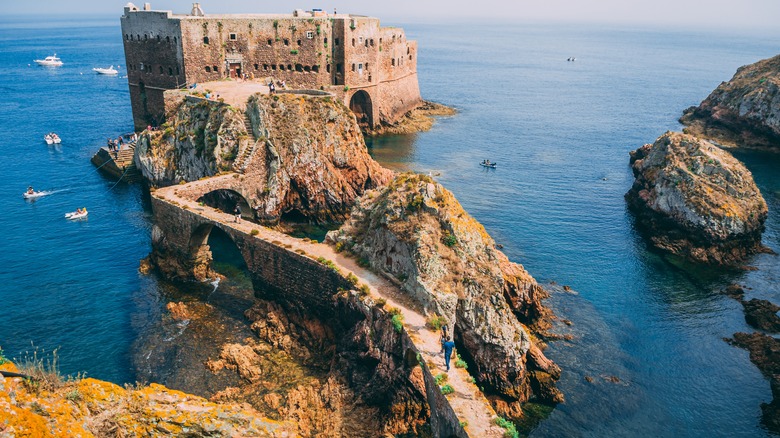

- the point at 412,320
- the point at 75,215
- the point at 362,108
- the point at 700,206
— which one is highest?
the point at 362,108

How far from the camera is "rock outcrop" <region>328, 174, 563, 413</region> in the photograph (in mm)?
32469

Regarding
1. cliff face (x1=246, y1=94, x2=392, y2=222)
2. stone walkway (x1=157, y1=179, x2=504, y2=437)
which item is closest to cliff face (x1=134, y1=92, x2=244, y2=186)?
cliff face (x1=246, y1=94, x2=392, y2=222)

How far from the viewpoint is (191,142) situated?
56.4 meters

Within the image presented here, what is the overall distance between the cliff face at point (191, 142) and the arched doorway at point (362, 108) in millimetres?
35505

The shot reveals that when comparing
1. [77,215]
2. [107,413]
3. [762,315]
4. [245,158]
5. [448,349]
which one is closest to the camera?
[107,413]

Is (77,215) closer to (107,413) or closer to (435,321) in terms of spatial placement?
(435,321)

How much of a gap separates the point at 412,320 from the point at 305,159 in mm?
29932

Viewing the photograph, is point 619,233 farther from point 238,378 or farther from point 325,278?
point 238,378

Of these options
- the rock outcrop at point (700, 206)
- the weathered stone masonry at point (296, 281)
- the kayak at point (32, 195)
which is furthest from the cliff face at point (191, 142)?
the rock outcrop at point (700, 206)

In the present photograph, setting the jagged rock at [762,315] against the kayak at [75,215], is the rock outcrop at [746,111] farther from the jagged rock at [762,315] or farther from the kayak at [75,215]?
the kayak at [75,215]

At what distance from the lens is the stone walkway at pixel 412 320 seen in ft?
82.4

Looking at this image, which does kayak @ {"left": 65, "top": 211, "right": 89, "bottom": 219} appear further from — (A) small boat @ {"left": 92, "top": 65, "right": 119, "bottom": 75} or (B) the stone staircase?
(A) small boat @ {"left": 92, "top": 65, "right": 119, "bottom": 75}

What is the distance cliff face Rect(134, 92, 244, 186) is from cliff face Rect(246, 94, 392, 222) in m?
2.41

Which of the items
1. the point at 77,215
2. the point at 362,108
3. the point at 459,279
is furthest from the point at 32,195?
the point at 459,279
